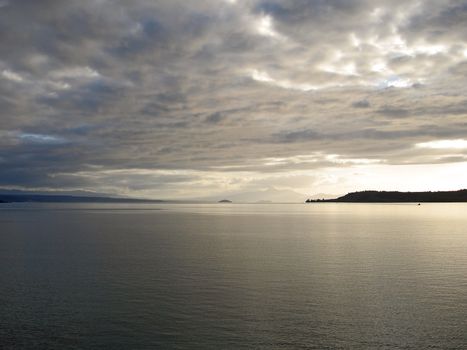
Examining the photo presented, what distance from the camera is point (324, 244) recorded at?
1902 inches

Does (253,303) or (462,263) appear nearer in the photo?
(253,303)

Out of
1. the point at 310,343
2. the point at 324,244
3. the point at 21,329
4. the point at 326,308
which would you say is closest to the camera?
the point at 310,343

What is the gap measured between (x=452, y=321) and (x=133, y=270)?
2016 cm

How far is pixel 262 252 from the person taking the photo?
4119 centimetres

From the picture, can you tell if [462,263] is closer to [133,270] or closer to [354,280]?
[354,280]

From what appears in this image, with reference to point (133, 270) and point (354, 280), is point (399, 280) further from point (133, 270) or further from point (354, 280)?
point (133, 270)

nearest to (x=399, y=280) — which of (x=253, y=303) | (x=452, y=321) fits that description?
(x=452, y=321)

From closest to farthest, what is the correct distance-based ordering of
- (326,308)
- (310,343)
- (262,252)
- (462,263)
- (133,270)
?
(310,343) < (326,308) < (133,270) < (462,263) < (262,252)

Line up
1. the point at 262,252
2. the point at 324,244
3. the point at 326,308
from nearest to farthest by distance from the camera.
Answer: the point at 326,308
the point at 262,252
the point at 324,244

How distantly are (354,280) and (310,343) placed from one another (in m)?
12.3

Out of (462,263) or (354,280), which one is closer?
(354,280)

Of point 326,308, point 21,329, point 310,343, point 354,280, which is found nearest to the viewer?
point 310,343

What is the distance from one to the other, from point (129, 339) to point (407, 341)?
10397 millimetres

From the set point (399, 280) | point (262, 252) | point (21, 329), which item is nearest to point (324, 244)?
point (262, 252)
